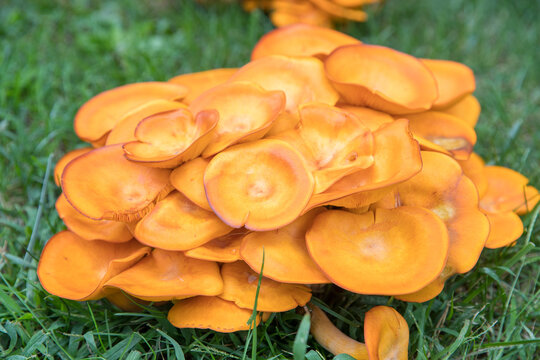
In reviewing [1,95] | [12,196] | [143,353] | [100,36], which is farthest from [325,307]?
[100,36]

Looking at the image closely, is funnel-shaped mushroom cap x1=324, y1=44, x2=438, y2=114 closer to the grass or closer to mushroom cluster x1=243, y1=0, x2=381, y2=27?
the grass

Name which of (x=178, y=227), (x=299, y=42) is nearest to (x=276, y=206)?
(x=178, y=227)

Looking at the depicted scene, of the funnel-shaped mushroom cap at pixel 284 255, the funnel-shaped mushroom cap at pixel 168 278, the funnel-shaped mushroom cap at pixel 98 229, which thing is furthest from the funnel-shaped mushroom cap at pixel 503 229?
the funnel-shaped mushroom cap at pixel 98 229

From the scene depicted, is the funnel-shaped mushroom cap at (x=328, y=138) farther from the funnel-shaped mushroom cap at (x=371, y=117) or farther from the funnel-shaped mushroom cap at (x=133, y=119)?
the funnel-shaped mushroom cap at (x=133, y=119)

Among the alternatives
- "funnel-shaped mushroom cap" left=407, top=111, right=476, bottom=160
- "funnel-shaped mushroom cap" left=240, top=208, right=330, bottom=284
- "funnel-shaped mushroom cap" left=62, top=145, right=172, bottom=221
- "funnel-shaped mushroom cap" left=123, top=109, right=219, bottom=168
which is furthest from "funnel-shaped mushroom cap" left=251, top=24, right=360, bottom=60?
"funnel-shaped mushroom cap" left=240, top=208, right=330, bottom=284

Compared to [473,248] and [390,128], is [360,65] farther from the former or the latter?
[473,248]
